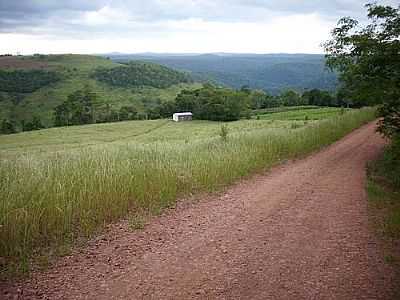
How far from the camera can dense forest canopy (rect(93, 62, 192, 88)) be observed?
16250 cm


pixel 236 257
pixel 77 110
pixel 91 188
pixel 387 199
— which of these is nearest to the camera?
pixel 236 257

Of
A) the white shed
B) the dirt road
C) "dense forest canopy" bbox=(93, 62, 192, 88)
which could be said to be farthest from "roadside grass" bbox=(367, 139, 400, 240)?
"dense forest canopy" bbox=(93, 62, 192, 88)

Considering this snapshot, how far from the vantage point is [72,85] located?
5871 inches

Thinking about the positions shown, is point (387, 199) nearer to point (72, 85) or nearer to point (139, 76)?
point (72, 85)

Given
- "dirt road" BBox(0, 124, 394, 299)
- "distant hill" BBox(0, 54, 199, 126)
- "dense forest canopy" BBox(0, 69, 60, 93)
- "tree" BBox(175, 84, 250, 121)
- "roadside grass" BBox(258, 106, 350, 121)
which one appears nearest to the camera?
"dirt road" BBox(0, 124, 394, 299)

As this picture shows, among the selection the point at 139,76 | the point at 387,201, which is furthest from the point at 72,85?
the point at 387,201

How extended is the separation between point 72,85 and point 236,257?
15580 centimetres

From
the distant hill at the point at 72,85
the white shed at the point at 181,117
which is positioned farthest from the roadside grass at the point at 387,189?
the distant hill at the point at 72,85

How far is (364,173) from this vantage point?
12.1 metres

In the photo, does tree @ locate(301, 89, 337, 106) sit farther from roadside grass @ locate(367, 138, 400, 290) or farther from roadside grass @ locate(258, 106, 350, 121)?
roadside grass @ locate(367, 138, 400, 290)

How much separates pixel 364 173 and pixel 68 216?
9.71 m

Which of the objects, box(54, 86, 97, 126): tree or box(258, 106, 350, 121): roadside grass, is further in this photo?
box(54, 86, 97, 126): tree

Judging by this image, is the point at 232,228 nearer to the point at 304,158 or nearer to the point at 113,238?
the point at 113,238

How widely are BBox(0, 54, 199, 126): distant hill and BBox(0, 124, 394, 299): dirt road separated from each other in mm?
95804
